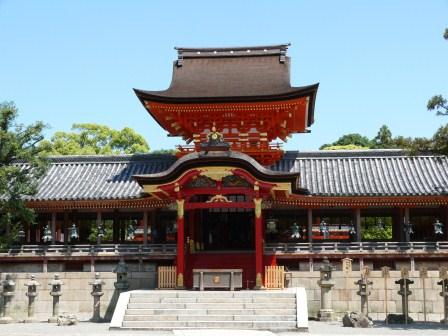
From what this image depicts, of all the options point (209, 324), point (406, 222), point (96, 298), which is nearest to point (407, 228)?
point (406, 222)

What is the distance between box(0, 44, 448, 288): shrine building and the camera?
89.2 feet

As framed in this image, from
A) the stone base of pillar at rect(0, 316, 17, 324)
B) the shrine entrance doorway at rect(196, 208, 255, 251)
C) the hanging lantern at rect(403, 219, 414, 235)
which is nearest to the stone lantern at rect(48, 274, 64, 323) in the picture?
the stone base of pillar at rect(0, 316, 17, 324)

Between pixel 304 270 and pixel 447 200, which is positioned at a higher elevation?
pixel 447 200

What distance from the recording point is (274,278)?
26.2 m

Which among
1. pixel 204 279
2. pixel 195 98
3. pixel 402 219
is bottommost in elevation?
pixel 204 279

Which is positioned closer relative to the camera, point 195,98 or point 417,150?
point 417,150

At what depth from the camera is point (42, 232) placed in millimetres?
34156

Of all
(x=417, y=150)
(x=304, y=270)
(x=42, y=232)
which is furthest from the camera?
(x=42, y=232)

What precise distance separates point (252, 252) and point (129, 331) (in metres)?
9.06

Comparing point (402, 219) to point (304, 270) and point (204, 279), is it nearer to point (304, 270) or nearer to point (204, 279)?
point (304, 270)

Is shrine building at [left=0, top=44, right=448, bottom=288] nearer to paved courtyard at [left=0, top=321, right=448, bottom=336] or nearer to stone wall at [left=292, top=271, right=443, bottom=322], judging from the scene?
stone wall at [left=292, top=271, right=443, bottom=322]

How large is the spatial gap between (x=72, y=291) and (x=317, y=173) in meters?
13.4

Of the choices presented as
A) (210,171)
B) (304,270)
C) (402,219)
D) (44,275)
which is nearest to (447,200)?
(402,219)

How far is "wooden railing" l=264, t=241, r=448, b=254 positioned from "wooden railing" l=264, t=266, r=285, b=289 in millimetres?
2574
